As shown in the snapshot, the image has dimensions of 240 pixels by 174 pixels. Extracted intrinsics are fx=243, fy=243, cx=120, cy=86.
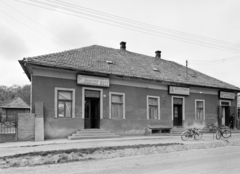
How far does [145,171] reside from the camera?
22.8ft

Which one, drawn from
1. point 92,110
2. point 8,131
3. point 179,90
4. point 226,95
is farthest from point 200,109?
point 8,131

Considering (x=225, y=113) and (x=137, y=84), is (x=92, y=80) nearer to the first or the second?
(x=137, y=84)

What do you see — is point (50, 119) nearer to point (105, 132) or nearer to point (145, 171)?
point (105, 132)

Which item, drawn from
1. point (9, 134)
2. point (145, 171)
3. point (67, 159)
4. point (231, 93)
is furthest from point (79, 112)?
point (231, 93)

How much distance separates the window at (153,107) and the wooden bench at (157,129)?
833 mm

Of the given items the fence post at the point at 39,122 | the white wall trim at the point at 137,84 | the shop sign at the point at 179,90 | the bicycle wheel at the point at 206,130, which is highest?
the white wall trim at the point at 137,84

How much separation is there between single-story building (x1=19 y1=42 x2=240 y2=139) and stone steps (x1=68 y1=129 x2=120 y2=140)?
0.46 m

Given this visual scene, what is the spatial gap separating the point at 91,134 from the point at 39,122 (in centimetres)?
347

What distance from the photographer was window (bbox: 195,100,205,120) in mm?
23078

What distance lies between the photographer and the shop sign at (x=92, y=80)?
16.2 m

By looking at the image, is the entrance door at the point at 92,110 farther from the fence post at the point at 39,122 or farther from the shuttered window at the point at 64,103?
the fence post at the point at 39,122

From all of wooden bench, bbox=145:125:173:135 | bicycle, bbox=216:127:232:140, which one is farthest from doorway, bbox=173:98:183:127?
bicycle, bbox=216:127:232:140

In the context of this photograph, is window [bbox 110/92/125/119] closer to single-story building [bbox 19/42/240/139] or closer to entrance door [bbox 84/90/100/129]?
single-story building [bbox 19/42/240/139]

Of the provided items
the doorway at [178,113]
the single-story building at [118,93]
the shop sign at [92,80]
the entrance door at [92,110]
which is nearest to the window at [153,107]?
the single-story building at [118,93]
